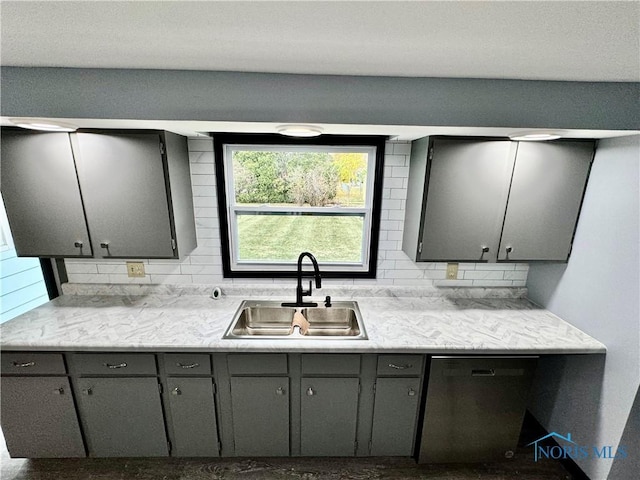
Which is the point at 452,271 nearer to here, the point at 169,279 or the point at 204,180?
the point at 204,180

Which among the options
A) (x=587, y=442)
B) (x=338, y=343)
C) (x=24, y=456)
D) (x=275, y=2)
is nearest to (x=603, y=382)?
(x=587, y=442)

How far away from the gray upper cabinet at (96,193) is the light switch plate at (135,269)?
0.32m

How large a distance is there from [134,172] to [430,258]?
1891 millimetres

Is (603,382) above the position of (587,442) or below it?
above

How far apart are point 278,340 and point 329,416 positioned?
600 millimetres

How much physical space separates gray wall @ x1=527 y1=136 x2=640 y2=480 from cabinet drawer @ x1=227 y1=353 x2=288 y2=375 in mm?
1789

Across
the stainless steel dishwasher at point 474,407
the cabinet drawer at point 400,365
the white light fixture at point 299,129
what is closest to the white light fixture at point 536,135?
the white light fixture at point 299,129

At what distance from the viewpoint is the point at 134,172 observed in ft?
5.43

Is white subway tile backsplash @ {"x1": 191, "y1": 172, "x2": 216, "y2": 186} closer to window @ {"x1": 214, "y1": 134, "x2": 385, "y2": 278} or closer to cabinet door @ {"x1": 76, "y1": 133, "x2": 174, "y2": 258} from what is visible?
window @ {"x1": 214, "y1": 134, "x2": 385, "y2": 278}

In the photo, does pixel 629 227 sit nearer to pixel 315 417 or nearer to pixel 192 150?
pixel 315 417

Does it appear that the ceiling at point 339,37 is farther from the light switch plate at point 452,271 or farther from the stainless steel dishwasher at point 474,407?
the stainless steel dishwasher at point 474,407

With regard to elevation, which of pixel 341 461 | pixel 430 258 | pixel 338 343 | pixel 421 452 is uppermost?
pixel 430 258

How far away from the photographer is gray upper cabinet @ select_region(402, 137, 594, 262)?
5.42ft

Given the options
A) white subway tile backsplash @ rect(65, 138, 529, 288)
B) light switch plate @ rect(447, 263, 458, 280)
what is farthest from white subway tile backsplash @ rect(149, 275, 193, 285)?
light switch plate @ rect(447, 263, 458, 280)
